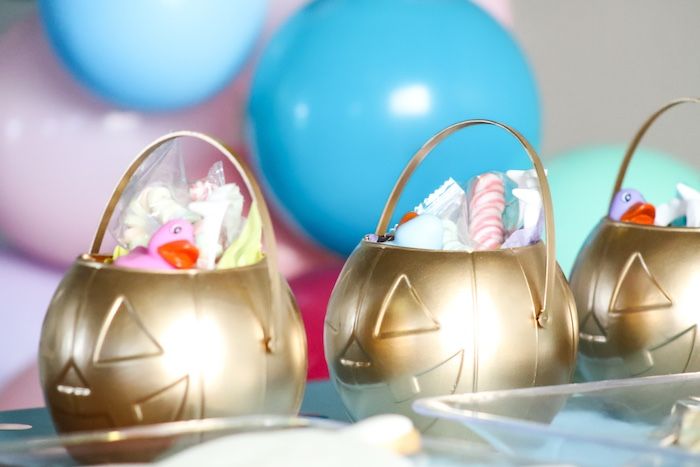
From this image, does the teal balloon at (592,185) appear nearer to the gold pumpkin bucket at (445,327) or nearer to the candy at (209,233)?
the gold pumpkin bucket at (445,327)

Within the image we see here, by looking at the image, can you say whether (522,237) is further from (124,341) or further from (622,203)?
(124,341)

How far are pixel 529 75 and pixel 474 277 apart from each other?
1.08 metres

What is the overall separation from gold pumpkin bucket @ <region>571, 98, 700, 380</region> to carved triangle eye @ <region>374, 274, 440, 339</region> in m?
0.23

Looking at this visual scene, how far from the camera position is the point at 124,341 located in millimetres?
736

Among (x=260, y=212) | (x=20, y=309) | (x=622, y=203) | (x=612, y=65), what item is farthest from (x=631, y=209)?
(x=612, y=65)

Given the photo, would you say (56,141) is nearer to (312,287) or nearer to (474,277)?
(312,287)

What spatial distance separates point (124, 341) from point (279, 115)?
1.07m

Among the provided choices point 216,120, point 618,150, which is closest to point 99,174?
point 216,120

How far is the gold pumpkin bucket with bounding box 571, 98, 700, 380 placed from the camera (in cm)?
93

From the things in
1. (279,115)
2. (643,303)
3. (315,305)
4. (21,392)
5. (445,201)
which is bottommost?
(21,392)

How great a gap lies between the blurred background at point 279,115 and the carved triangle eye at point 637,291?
0.72 m

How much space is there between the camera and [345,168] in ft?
5.63

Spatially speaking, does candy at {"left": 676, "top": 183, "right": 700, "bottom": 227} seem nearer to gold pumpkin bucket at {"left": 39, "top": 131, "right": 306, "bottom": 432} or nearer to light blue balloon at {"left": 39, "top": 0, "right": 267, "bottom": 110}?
gold pumpkin bucket at {"left": 39, "top": 131, "right": 306, "bottom": 432}

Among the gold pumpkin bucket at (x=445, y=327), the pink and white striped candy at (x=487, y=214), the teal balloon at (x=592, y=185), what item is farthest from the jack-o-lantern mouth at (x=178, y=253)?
the teal balloon at (x=592, y=185)
